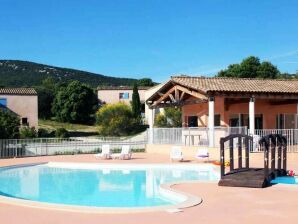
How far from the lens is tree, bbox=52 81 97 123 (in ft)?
216

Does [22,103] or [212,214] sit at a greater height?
[22,103]

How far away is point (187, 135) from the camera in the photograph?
87.6 ft

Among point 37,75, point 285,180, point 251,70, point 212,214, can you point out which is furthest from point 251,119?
point 37,75

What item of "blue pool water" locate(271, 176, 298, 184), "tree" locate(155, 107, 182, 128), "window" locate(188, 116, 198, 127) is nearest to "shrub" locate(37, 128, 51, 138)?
"tree" locate(155, 107, 182, 128)

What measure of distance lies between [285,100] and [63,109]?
44.5 meters

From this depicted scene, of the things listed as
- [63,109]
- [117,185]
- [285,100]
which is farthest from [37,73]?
[117,185]

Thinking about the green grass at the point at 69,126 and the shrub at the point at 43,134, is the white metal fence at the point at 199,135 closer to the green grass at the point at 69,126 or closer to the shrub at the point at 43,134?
the shrub at the point at 43,134

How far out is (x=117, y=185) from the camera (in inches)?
646

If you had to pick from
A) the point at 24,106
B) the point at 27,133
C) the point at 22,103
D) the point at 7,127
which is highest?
the point at 22,103

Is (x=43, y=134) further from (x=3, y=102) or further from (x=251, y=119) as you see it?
(x=251, y=119)

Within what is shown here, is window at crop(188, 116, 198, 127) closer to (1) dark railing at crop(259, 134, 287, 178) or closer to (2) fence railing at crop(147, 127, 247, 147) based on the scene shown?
(2) fence railing at crop(147, 127, 247, 147)

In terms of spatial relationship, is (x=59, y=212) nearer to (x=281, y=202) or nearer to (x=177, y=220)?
(x=177, y=220)

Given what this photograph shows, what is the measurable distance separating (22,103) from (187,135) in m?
29.0

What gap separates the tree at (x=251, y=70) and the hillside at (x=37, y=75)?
1870 inches
